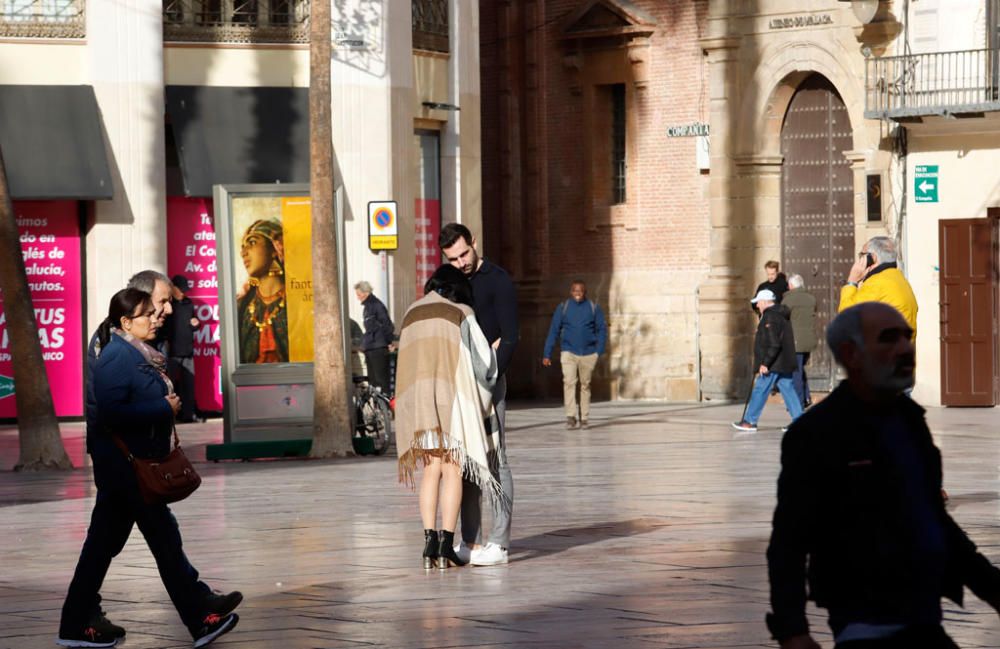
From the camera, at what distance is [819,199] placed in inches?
1302

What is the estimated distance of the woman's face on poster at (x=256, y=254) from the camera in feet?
70.1

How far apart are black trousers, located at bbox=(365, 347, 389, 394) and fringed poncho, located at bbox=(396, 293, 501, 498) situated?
14.7m

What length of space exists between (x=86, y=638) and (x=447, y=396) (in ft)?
9.72

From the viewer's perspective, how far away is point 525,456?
Result: 848 inches

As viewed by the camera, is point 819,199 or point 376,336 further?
point 819,199

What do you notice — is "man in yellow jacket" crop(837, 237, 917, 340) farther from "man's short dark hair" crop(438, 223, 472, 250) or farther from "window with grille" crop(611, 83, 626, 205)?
"window with grille" crop(611, 83, 626, 205)

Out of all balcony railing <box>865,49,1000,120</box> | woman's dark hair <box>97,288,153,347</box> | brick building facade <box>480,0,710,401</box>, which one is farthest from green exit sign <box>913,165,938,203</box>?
woman's dark hair <box>97,288,153,347</box>

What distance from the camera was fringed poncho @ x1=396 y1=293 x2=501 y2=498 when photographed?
1175cm

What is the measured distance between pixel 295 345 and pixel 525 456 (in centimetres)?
269

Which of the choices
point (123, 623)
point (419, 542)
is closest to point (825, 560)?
point (123, 623)

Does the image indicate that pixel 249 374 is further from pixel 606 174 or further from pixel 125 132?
pixel 606 174

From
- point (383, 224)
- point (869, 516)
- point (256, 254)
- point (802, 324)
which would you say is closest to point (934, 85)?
point (802, 324)

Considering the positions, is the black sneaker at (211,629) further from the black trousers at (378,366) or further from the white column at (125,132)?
the white column at (125,132)

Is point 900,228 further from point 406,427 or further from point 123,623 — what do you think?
point 123,623
